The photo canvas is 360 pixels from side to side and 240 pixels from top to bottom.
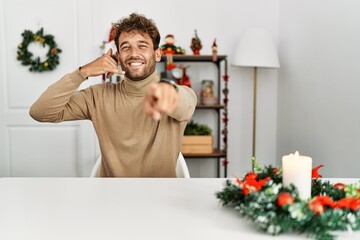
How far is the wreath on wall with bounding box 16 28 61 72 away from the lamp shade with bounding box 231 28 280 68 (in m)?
1.46

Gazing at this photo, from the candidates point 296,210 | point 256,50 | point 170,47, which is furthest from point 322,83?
point 296,210

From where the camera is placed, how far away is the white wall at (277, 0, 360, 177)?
6.44ft

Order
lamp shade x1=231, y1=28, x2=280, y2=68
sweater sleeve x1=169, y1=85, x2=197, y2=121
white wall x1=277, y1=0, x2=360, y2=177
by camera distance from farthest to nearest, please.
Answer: lamp shade x1=231, y1=28, x2=280, y2=68
white wall x1=277, y1=0, x2=360, y2=177
sweater sleeve x1=169, y1=85, x2=197, y2=121

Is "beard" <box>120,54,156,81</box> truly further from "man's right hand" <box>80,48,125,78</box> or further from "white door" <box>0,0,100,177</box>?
"white door" <box>0,0,100,177</box>

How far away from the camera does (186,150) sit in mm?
2818

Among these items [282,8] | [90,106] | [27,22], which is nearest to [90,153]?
[27,22]

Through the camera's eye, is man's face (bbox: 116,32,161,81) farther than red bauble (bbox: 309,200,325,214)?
Yes

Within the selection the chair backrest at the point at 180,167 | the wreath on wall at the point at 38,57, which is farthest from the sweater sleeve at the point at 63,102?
the wreath on wall at the point at 38,57

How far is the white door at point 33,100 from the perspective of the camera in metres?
3.02

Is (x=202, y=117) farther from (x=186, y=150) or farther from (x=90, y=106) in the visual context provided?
(x=90, y=106)

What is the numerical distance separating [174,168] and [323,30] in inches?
56.1

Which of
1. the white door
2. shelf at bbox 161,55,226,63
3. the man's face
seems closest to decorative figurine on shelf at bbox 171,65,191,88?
shelf at bbox 161,55,226,63

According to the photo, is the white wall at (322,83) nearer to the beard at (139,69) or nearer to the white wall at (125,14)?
the white wall at (125,14)

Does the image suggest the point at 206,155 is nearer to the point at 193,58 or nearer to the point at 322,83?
the point at 193,58
